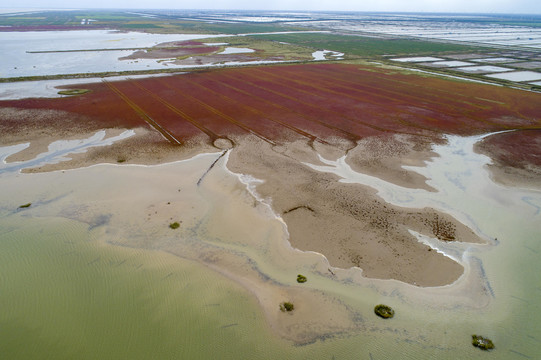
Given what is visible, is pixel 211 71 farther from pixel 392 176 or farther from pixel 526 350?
pixel 526 350

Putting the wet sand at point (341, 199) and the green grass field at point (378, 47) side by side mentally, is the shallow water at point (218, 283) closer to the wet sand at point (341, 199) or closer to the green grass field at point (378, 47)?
the wet sand at point (341, 199)

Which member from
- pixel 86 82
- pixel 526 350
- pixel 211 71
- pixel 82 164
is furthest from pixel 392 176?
pixel 86 82

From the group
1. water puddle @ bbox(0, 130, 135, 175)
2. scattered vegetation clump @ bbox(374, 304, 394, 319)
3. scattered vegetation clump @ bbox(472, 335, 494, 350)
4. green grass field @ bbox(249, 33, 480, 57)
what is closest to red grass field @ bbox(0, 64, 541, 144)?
water puddle @ bbox(0, 130, 135, 175)

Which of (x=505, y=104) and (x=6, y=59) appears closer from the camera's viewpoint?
(x=505, y=104)

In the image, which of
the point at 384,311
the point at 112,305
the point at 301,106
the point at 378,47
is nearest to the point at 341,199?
the point at 384,311

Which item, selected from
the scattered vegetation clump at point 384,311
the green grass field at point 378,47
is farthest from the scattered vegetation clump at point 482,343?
the green grass field at point 378,47
